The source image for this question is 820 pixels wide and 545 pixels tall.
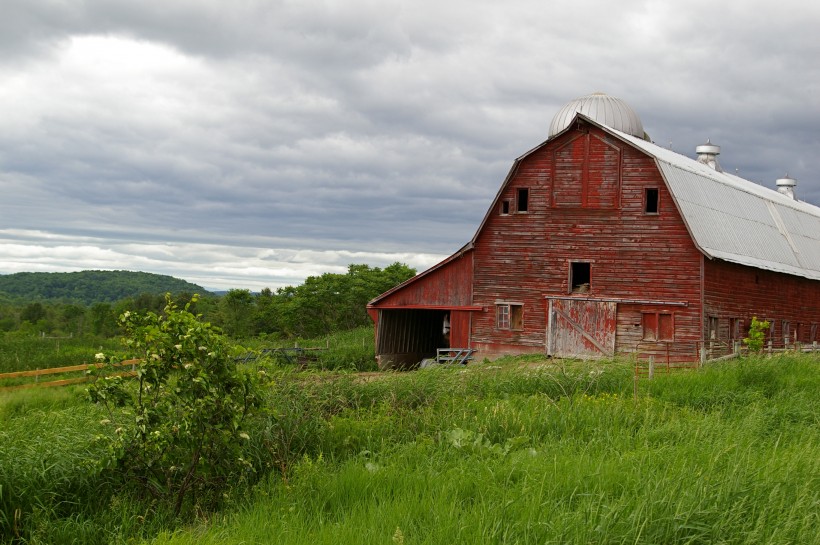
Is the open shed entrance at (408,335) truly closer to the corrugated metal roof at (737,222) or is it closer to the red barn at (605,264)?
the red barn at (605,264)

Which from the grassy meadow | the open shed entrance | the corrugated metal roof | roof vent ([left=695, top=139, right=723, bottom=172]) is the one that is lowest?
the grassy meadow

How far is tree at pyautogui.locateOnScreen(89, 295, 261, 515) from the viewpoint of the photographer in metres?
8.13

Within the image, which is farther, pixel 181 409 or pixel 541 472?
pixel 181 409

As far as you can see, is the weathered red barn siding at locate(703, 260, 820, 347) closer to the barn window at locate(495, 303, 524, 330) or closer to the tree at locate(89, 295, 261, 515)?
the barn window at locate(495, 303, 524, 330)

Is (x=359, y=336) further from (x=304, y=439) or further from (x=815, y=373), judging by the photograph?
(x=304, y=439)

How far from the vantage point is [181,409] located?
8.73 metres

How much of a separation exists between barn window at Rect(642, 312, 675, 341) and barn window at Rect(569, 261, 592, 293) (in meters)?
2.12

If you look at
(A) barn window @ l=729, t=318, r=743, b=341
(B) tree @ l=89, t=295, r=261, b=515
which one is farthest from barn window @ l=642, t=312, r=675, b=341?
(B) tree @ l=89, t=295, r=261, b=515

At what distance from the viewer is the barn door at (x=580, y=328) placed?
25.6 meters

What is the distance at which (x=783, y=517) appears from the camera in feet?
22.0

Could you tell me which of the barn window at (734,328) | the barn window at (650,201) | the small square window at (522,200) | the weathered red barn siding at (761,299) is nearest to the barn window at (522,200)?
the small square window at (522,200)

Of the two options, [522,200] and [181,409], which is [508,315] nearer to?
[522,200]

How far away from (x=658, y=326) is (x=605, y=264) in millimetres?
2462

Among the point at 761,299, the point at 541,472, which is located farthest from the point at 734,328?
the point at 541,472
